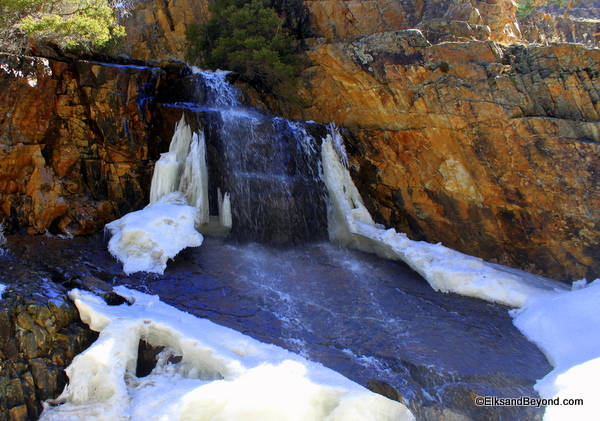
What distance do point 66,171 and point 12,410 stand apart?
22.5 feet

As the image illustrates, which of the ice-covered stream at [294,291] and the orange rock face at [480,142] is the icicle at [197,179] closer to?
the ice-covered stream at [294,291]

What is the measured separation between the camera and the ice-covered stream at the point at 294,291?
188 inches

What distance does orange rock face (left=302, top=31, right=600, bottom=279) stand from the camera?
8.85m

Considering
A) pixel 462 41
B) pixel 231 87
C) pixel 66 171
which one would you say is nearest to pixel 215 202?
pixel 66 171

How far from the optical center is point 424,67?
33.3 ft

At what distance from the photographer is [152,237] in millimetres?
8258

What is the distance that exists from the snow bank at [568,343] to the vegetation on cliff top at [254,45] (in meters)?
9.37

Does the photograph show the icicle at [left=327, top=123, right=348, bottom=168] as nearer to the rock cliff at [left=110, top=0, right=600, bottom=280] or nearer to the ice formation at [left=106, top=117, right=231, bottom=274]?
the rock cliff at [left=110, top=0, right=600, bottom=280]

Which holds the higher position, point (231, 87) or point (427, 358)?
point (231, 87)

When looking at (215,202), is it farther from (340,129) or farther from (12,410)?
(12,410)

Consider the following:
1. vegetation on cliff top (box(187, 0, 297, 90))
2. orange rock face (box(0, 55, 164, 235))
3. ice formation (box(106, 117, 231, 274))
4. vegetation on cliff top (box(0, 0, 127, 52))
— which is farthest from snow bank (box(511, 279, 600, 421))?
vegetation on cliff top (box(0, 0, 127, 52))

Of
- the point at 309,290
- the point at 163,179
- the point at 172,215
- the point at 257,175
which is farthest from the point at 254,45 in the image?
the point at 309,290

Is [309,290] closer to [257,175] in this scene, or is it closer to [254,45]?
[257,175]

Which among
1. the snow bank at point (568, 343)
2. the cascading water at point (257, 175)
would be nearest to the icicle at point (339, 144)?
the cascading water at point (257, 175)
